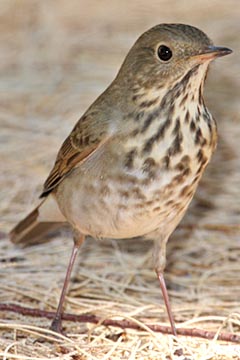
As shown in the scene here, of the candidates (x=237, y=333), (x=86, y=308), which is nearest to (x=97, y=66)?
(x=86, y=308)

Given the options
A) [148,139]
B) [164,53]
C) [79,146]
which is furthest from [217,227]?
[164,53]

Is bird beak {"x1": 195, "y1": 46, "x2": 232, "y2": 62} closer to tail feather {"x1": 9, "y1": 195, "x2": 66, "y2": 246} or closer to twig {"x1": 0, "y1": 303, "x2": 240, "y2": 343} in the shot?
twig {"x1": 0, "y1": 303, "x2": 240, "y2": 343}

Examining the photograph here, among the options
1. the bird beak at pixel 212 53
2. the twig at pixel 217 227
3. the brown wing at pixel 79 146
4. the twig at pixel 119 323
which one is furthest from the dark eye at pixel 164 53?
the twig at pixel 217 227

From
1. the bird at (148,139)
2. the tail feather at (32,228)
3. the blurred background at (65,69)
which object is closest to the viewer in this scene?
the bird at (148,139)

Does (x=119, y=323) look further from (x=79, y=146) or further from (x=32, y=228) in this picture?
(x=32, y=228)

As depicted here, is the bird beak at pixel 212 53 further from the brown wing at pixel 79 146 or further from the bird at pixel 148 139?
the brown wing at pixel 79 146

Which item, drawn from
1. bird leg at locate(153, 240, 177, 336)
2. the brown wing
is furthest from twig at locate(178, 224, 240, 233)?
the brown wing

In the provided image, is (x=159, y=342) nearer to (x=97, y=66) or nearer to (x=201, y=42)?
(x=201, y=42)
